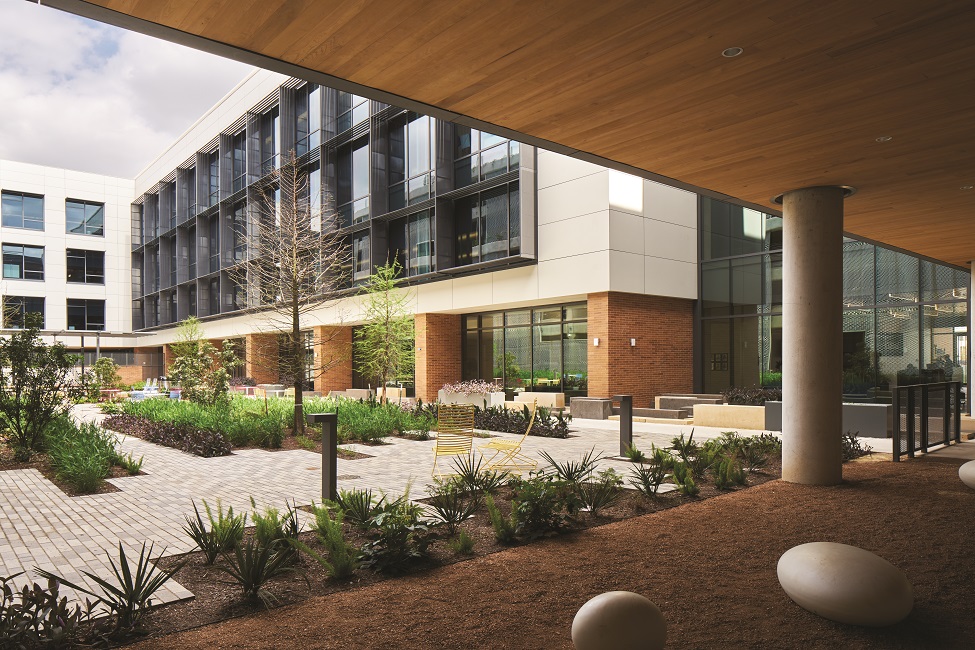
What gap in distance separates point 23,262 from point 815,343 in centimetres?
5666

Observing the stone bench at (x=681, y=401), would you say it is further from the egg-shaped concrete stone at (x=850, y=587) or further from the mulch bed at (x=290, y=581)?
the egg-shaped concrete stone at (x=850, y=587)

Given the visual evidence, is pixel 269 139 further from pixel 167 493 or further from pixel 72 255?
pixel 167 493

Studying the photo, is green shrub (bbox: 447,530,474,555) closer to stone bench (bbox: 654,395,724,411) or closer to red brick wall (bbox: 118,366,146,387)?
stone bench (bbox: 654,395,724,411)

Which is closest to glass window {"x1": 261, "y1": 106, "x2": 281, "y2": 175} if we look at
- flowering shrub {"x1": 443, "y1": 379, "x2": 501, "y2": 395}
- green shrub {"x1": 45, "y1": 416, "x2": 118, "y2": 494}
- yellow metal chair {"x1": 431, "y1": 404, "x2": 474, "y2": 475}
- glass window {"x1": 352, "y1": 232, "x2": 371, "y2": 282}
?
glass window {"x1": 352, "y1": 232, "x2": 371, "y2": 282}

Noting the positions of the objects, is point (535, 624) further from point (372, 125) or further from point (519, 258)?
point (372, 125)

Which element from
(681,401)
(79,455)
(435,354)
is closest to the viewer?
(79,455)

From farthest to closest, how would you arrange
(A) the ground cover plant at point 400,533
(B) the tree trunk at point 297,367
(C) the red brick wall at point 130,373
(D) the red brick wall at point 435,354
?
(C) the red brick wall at point 130,373
(D) the red brick wall at point 435,354
(B) the tree trunk at point 297,367
(A) the ground cover plant at point 400,533

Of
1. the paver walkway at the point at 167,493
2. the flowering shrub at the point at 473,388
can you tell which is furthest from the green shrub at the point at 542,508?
the flowering shrub at the point at 473,388

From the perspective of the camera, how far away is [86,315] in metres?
52.1

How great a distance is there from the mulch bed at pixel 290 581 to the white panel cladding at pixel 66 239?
2102 inches

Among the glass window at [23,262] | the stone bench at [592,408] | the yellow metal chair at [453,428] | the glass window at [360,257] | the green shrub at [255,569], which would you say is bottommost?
the stone bench at [592,408]

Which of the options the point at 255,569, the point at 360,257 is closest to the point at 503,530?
the point at 255,569

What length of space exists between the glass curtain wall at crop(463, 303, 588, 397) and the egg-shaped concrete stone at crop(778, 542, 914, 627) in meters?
17.8

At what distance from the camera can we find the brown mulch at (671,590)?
3988 millimetres
